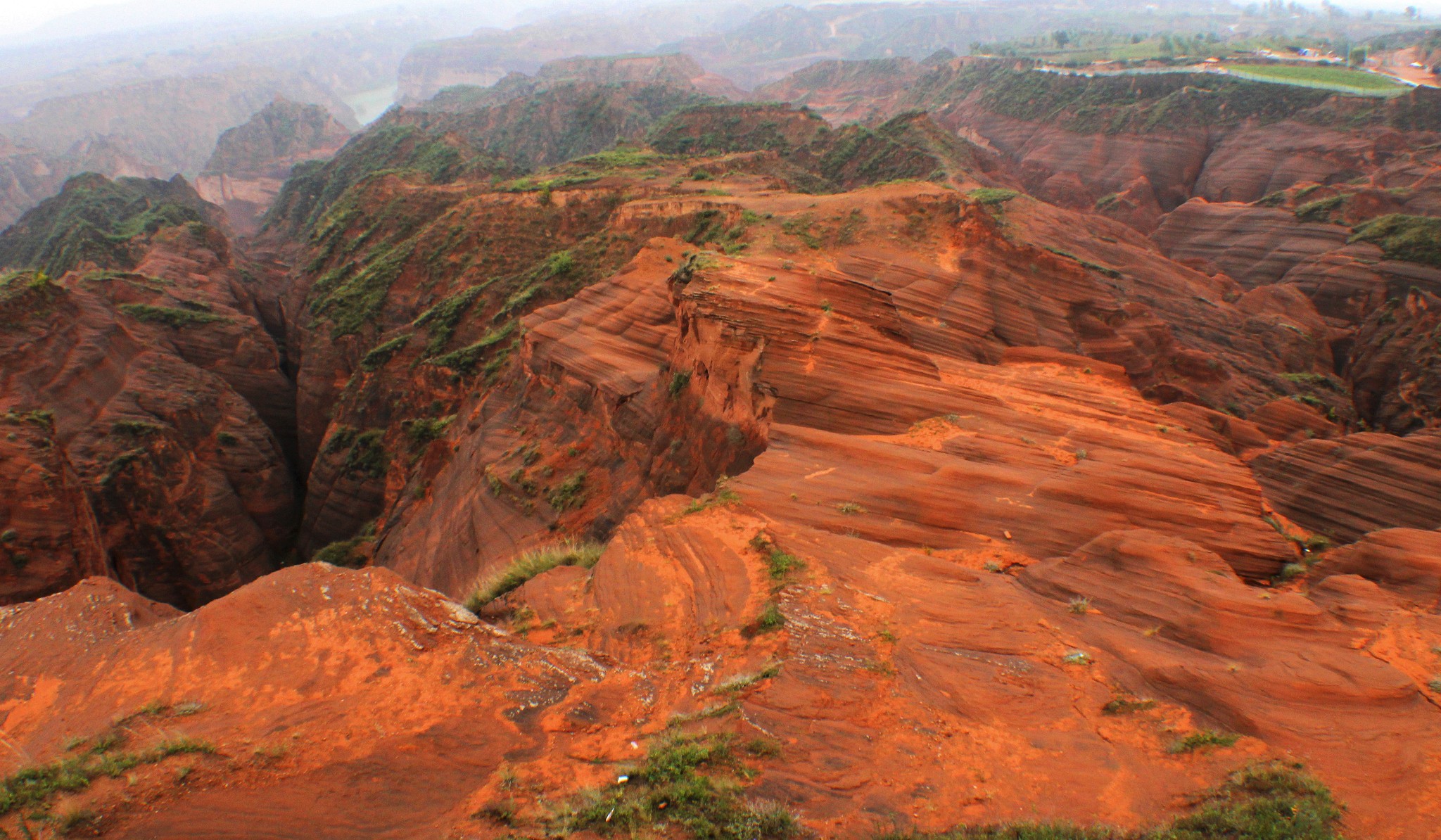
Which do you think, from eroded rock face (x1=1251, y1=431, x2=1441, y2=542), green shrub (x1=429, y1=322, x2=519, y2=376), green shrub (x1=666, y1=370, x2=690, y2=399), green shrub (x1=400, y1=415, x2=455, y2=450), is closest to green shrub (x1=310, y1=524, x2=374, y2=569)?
green shrub (x1=400, y1=415, x2=455, y2=450)

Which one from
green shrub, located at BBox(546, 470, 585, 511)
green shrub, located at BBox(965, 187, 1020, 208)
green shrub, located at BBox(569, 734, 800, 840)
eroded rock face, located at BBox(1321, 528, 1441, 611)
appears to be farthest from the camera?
green shrub, located at BBox(965, 187, 1020, 208)

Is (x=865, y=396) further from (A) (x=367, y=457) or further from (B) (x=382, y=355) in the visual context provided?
(B) (x=382, y=355)

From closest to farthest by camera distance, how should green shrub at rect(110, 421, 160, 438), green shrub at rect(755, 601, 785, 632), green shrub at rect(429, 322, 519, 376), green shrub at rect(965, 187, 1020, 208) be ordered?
green shrub at rect(755, 601, 785, 632) < green shrub at rect(110, 421, 160, 438) < green shrub at rect(429, 322, 519, 376) < green shrub at rect(965, 187, 1020, 208)

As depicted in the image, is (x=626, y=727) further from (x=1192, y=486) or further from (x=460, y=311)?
(x=460, y=311)

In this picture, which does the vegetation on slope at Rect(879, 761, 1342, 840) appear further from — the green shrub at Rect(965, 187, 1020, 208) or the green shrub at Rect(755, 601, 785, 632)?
the green shrub at Rect(965, 187, 1020, 208)

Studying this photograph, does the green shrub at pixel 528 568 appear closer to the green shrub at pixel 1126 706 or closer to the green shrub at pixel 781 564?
the green shrub at pixel 781 564

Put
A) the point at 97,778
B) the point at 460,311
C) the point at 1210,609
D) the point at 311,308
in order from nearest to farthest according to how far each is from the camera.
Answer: the point at 97,778 → the point at 1210,609 → the point at 460,311 → the point at 311,308

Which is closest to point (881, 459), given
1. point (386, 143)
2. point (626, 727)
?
point (626, 727)
